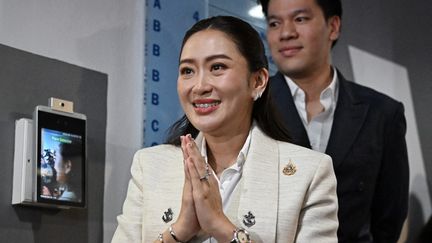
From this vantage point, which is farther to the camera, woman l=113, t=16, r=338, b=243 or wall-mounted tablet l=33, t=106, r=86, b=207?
wall-mounted tablet l=33, t=106, r=86, b=207

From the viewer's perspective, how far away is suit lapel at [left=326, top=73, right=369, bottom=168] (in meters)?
2.19

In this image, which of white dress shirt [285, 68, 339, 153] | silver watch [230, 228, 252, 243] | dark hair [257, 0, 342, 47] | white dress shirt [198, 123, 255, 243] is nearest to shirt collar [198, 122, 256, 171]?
white dress shirt [198, 123, 255, 243]

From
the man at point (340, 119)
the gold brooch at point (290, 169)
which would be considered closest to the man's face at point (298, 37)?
the man at point (340, 119)

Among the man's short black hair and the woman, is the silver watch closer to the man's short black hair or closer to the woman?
the woman

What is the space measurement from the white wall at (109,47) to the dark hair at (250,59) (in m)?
0.32

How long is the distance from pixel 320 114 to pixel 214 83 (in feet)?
2.47

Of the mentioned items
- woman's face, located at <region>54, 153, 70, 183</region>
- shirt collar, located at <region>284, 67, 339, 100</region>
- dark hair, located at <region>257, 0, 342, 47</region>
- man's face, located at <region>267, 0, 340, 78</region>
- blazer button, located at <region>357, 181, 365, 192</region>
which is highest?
dark hair, located at <region>257, 0, 342, 47</region>

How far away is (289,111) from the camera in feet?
7.26

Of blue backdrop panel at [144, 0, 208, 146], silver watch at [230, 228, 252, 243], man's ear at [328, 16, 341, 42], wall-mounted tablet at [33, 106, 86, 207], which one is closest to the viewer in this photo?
silver watch at [230, 228, 252, 243]

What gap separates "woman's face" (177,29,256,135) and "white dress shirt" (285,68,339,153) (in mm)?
588

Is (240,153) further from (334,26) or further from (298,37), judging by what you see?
(334,26)

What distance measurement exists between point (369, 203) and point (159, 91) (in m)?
0.77

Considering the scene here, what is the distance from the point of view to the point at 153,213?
63.7 inches

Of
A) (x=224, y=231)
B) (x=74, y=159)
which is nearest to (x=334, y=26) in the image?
(x=74, y=159)
